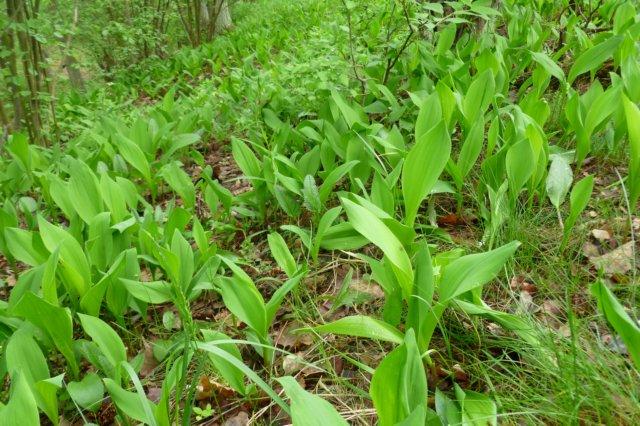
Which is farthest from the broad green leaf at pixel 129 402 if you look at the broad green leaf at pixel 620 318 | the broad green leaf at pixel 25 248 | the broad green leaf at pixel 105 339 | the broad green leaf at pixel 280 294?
the broad green leaf at pixel 620 318

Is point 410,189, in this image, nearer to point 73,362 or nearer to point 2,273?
point 73,362

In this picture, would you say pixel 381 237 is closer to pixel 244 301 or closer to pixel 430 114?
pixel 244 301

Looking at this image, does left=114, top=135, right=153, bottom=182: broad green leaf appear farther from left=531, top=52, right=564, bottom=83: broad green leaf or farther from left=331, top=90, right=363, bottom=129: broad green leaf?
left=531, top=52, right=564, bottom=83: broad green leaf

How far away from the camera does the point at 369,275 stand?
1911mm

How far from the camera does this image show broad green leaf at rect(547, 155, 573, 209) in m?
1.98

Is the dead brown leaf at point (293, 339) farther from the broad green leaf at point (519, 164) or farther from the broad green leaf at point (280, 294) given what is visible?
the broad green leaf at point (519, 164)

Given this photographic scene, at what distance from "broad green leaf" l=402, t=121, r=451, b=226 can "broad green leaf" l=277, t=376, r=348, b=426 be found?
3.31 ft

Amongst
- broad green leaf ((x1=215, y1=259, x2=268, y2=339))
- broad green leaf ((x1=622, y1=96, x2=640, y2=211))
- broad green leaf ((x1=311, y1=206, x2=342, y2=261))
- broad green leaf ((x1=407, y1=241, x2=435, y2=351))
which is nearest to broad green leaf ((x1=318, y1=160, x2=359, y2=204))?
broad green leaf ((x1=311, y1=206, x2=342, y2=261))

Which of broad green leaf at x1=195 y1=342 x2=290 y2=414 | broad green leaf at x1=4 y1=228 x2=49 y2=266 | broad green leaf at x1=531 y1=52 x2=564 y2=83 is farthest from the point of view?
broad green leaf at x1=531 y1=52 x2=564 y2=83

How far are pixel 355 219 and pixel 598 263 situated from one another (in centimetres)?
97

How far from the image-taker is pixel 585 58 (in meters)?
2.74

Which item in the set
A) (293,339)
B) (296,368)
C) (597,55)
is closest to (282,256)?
(293,339)

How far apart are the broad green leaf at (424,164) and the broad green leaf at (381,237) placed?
16.5 inches

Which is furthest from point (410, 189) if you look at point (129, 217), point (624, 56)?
point (624, 56)
